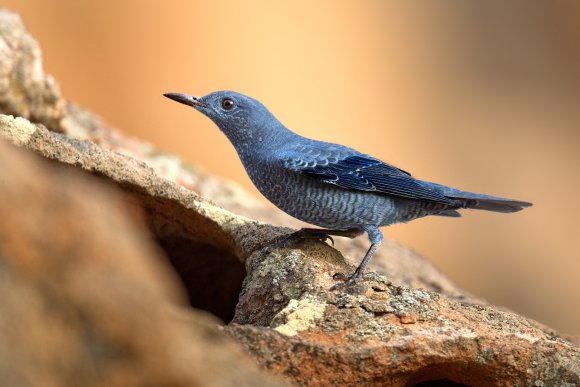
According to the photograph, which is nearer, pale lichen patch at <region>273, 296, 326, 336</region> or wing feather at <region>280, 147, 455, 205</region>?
pale lichen patch at <region>273, 296, 326, 336</region>

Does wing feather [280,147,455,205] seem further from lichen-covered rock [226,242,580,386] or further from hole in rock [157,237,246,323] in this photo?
lichen-covered rock [226,242,580,386]

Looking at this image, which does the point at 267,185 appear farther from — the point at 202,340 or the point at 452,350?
the point at 202,340

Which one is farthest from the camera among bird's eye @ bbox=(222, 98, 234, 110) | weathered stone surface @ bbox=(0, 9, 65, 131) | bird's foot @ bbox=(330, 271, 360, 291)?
weathered stone surface @ bbox=(0, 9, 65, 131)

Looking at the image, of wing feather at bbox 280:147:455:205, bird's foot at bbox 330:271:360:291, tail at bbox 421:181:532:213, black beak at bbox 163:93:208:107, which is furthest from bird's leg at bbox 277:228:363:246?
black beak at bbox 163:93:208:107

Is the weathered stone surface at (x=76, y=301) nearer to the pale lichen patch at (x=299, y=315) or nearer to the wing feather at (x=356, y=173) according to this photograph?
the pale lichen patch at (x=299, y=315)

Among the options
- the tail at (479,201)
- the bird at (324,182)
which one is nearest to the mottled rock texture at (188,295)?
the bird at (324,182)

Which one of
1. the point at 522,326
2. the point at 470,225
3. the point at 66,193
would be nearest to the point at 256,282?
the point at 522,326

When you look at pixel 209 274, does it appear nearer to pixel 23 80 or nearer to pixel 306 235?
pixel 306 235

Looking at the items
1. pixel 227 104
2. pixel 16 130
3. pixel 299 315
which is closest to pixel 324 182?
pixel 227 104
